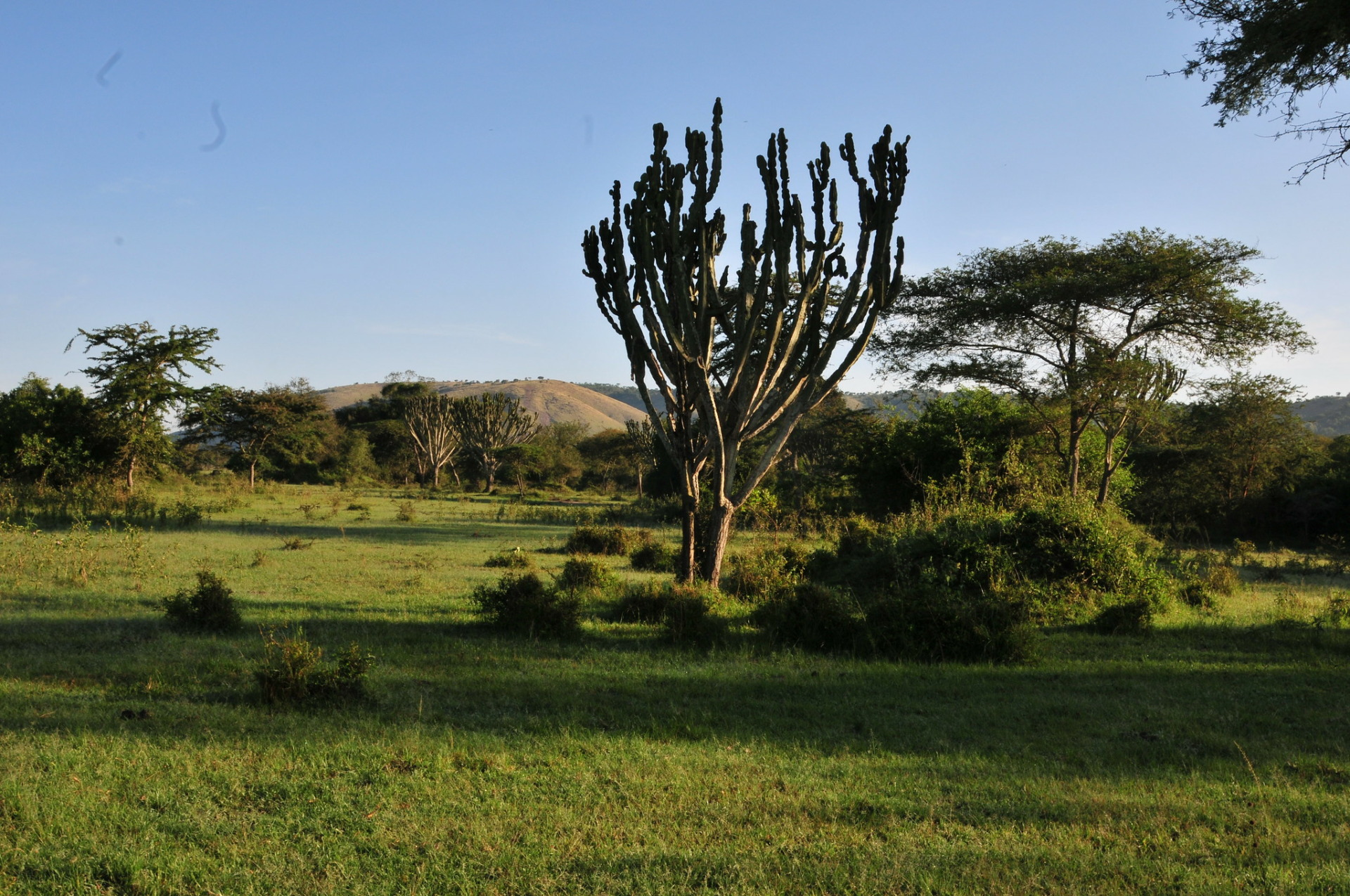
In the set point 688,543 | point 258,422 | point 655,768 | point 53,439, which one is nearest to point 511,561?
point 688,543

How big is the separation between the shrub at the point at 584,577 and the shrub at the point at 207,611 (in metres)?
4.13

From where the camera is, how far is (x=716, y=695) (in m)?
6.87

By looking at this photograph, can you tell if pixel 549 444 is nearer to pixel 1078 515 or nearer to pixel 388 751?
pixel 1078 515

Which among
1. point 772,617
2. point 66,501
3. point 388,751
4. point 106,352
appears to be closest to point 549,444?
point 106,352

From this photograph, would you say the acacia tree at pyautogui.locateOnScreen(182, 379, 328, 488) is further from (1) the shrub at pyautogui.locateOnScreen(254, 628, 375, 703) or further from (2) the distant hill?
(2) the distant hill

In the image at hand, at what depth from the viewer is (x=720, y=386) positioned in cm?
1360

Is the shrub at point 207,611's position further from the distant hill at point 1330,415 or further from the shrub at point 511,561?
the distant hill at point 1330,415

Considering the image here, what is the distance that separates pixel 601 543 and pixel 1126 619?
10.3 meters

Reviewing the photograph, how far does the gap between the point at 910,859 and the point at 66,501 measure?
75.2 feet

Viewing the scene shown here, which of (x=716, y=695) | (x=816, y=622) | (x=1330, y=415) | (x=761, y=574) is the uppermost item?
(x=1330, y=415)

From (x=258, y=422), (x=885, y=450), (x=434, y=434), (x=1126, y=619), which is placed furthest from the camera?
(x=434, y=434)

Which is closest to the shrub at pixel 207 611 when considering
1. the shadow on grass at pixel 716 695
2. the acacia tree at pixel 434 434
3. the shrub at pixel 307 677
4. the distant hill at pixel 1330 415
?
the shadow on grass at pixel 716 695

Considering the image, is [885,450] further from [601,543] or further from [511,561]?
[511,561]

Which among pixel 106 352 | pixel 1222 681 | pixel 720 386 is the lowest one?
pixel 1222 681
